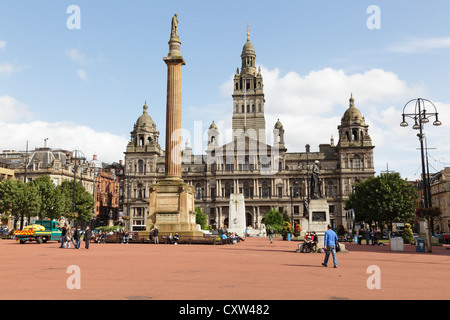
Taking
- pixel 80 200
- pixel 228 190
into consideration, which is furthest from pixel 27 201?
pixel 228 190

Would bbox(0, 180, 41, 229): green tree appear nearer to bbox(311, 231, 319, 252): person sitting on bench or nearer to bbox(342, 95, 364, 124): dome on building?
bbox(311, 231, 319, 252): person sitting on bench

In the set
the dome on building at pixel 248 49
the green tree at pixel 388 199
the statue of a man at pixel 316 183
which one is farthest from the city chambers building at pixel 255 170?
the statue of a man at pixel 316 183

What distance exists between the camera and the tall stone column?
107 feet

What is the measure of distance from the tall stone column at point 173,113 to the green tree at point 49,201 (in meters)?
39.6

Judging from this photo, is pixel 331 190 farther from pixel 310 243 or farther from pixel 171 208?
pixel 310 243

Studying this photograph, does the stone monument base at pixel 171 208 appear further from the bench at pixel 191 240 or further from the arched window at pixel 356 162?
the arched window at pixel 356 162

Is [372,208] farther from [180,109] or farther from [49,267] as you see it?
[49,267]

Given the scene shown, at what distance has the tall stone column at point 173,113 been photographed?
107 feet

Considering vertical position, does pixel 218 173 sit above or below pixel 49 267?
above

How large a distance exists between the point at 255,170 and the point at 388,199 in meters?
43.5

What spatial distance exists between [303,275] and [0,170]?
83772mm
